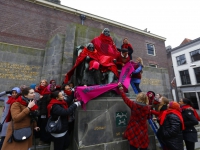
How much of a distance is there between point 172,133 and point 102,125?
5.36 feet

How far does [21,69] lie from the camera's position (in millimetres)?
6203

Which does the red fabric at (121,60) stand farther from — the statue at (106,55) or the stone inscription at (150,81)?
the stone inscription at (150,81)

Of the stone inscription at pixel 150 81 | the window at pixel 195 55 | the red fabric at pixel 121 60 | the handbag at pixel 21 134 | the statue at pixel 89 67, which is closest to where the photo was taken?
the handbag at pixel 21 134

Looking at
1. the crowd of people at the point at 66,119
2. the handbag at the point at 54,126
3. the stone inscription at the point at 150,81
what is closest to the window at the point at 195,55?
the stone inscription at the point at 150,81

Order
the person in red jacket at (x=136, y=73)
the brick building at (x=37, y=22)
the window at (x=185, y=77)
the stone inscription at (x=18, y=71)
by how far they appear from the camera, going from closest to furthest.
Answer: the person in red jacket at (x=136, y=73), the stone inscription at (x=18, y=71), the brick building at (x=37, y=22), the window at (x=185, y=77)

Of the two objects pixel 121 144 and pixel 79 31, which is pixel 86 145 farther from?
pixel 79 31

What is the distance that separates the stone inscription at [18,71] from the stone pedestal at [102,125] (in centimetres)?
415

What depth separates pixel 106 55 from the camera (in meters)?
5.20

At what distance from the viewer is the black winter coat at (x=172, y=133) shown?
274 cm

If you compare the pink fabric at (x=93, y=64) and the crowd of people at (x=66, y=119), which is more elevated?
the pink fabric at (x=93, y=64)

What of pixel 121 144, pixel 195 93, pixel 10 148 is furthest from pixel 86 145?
pixel 195 93

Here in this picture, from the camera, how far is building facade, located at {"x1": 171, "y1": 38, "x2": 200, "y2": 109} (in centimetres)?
2442

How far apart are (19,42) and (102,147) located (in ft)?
48.8

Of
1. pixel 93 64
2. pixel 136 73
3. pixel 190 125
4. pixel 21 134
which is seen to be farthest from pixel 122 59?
pixel 21 134
